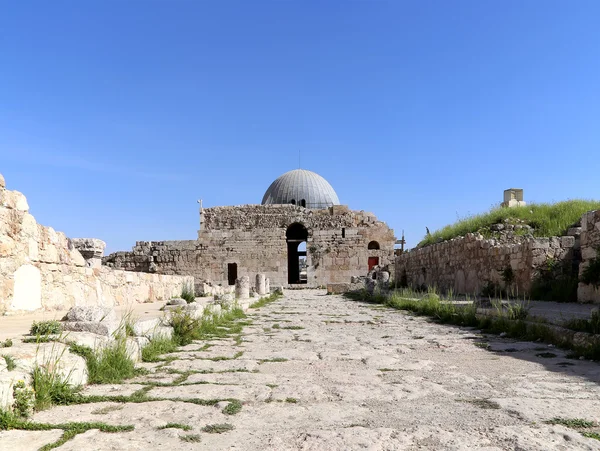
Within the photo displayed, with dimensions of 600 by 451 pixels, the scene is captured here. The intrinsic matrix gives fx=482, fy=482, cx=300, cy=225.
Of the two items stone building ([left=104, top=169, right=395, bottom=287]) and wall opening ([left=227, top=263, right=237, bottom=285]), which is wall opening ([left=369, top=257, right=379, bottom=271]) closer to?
stone building ([left=104, top=169, right=395, bottom=287])

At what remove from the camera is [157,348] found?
475cm

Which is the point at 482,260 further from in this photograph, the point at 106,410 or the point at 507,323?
the point at 106,410

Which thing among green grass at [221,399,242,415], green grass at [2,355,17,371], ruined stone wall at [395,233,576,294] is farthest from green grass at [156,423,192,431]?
ruined stone wall at [395,233,576,294]

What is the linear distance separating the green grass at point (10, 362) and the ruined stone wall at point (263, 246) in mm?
25921

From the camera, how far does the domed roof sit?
128 feet

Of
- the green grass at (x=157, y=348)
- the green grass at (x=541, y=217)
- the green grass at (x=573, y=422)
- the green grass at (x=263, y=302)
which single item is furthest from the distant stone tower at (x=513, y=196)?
the green grass at (x=573, y=422)

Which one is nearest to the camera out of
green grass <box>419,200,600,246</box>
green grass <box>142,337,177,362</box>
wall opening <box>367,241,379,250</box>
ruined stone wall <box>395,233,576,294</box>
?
green grass <box>142,337,177,362</box>

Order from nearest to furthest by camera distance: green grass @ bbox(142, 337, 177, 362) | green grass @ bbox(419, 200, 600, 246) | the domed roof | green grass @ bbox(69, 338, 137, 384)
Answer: green grass @ bbox(69, 338, 137, 384) → green grass @ bbox(142, 337, 177, 362) → green grass @ bbox(419, 200, 600, 246) → the domed roof

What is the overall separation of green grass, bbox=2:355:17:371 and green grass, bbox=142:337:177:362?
1636mm

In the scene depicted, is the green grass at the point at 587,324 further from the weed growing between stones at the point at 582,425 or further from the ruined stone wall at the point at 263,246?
the ruined stone wall at the point at 263,246

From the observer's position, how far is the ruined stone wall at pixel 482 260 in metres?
9.78

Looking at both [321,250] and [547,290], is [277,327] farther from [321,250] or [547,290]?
[321,250]

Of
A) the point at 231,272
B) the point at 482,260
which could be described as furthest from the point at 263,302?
the point at 231,272

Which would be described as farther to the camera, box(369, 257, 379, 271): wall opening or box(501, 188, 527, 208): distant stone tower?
box(369, 257, 379, 271): wall opening
